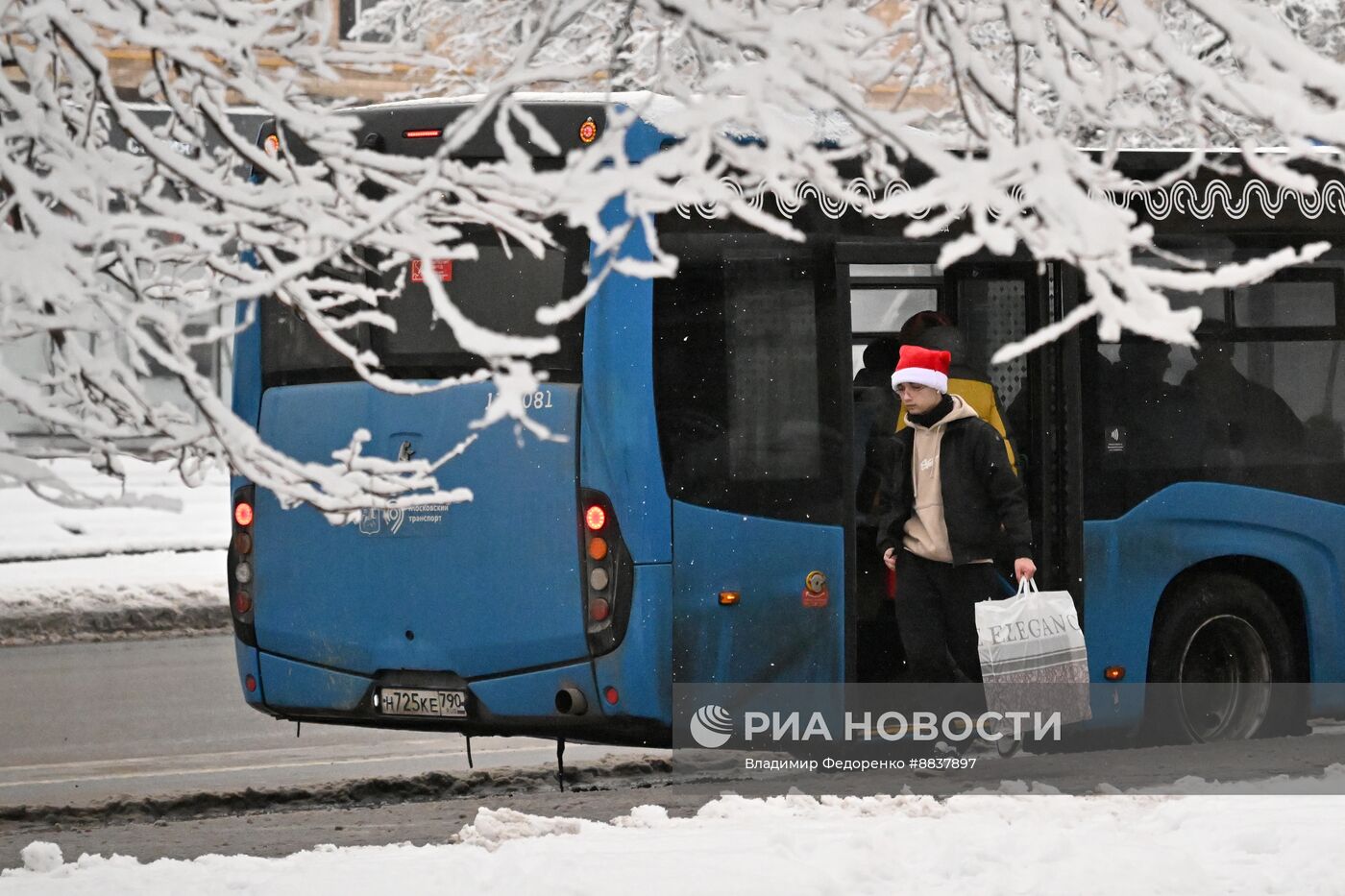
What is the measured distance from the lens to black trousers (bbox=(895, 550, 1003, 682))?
8852 mm

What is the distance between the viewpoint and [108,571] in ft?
56.6

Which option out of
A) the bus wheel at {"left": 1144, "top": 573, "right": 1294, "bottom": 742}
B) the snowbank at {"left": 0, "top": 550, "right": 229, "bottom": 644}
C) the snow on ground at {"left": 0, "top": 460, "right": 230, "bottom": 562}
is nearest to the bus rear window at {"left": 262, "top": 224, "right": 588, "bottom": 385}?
the bus wheel at {"left": 1144, "top": 573, "right": 1294, "bottom": 742}

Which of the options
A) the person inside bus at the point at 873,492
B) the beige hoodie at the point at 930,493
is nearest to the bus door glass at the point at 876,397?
the person inside bus at the point at 873,492

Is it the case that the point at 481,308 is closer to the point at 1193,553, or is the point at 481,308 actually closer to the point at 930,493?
the point at 930,493

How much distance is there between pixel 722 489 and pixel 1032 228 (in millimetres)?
4316

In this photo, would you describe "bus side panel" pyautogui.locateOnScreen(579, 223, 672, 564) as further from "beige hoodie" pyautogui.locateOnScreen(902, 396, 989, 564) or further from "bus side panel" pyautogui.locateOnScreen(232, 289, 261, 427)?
"bus side panel" pyautogui.locateOnScreen(232, 289, 261, 427)

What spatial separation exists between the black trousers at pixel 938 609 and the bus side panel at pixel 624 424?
3.52 feet

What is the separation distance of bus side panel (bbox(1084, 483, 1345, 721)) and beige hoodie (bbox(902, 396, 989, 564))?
1.12 m

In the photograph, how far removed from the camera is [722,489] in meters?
8.83

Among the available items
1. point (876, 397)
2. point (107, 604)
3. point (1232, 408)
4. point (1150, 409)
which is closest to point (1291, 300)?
point (1232, 408)

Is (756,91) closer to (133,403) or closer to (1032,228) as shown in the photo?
(1032,228)

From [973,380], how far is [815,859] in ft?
11.1

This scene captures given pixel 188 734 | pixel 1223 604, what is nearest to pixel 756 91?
pixel 1223 604

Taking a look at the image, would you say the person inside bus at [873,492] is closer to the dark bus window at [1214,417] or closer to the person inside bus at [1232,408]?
the dark bus window at [1214,417]
